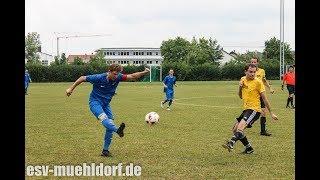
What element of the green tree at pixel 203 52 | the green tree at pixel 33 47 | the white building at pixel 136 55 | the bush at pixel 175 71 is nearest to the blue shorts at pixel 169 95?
the bush at pixel 175 71

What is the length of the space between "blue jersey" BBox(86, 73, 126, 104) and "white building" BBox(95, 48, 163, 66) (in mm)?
129863

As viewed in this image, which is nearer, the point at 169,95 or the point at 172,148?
the point at 172,148

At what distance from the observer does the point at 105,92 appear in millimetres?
10906

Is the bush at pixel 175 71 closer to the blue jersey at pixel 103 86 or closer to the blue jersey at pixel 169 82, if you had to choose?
the blue jersey at pixel 169 82

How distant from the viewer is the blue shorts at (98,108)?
34.7 ft

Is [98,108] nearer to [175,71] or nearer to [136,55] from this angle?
[175,71]

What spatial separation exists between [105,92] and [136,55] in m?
134

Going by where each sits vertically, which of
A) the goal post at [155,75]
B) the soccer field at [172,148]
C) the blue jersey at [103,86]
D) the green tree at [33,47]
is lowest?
the soccer field at [172,148]

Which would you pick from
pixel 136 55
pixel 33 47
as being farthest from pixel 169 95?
pixel 136 55
